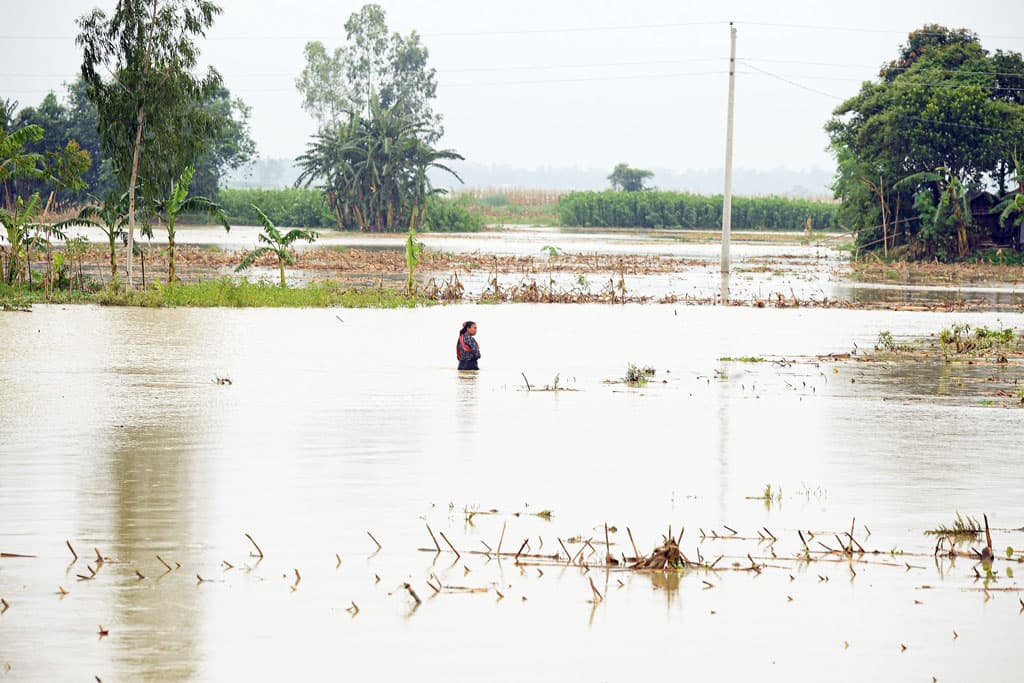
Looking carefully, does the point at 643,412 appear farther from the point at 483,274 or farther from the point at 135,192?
the point at 483,274

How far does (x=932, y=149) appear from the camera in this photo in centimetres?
5056

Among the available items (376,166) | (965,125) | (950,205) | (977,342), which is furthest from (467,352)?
(376,166)

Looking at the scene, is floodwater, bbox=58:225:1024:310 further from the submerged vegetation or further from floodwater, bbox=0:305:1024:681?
floodwater, bbox=0:305:1024:681

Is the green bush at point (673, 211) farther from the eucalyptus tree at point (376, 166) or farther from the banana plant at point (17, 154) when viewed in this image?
the banana plant at point (17, 154)

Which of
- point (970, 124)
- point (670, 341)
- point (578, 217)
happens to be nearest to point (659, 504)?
point (670, 341)

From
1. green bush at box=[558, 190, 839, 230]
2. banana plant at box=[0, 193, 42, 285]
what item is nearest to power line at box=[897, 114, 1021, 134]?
banana plant at box=[0, 193, 42, 285]

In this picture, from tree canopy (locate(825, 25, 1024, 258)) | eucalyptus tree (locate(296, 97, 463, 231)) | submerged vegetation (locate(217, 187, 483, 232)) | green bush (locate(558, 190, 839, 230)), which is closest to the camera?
tree canopy (locate(825, 25, 1024, 258))

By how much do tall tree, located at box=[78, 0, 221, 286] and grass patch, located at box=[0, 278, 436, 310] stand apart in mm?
1455

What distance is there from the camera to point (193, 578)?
7.46 metres

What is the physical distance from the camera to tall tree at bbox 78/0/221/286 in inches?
1127

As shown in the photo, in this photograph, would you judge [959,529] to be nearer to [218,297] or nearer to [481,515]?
[481,515]

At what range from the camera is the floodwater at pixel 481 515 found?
6.40 metres

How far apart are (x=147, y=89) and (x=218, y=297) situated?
4.89 m

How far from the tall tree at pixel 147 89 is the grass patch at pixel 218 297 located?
1455mm
